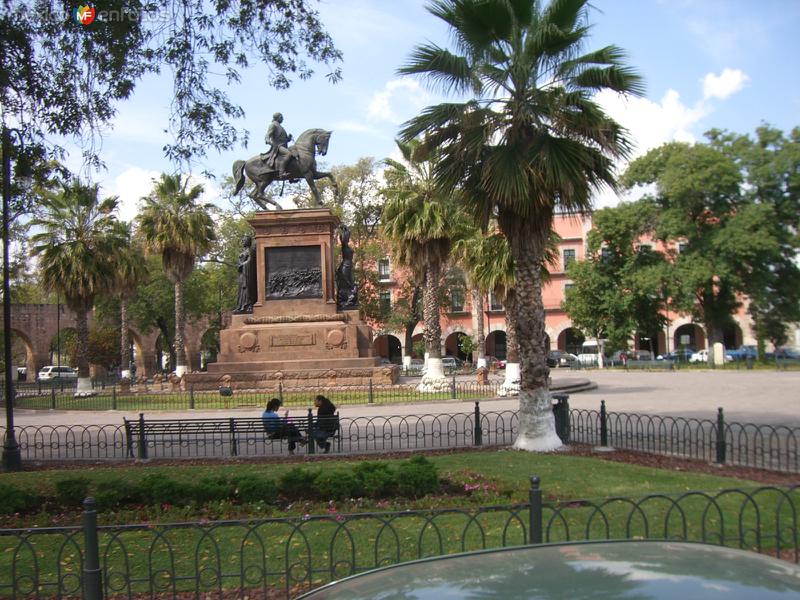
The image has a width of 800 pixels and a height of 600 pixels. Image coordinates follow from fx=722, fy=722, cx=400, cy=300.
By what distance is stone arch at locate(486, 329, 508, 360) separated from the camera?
68.2 meters

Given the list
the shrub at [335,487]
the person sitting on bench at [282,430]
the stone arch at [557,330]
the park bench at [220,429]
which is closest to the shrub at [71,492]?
the shrub at [335,487]

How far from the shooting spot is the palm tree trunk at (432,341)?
27.2 metres

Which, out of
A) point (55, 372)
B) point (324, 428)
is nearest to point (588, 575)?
point (324, 428)

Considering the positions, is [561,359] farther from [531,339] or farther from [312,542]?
[312,542]

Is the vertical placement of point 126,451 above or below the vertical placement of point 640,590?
below

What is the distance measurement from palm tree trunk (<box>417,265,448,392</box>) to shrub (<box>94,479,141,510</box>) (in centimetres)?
1843

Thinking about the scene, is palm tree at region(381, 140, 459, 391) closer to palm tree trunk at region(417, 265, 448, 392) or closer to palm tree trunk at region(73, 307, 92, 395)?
palm tree trunk at region(417, 265, 448, 392)

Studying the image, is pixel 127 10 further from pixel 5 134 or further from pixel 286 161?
pixel 286 161

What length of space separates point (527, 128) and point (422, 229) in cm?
1544

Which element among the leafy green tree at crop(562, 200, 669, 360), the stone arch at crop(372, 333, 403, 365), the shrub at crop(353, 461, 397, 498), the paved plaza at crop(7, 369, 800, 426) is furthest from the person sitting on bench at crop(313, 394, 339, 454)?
the stone arch at crop(372, 333, 403, 365)

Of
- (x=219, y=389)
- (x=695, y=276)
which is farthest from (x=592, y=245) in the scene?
(x=219, y=389)

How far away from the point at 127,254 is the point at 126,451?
24.7 m

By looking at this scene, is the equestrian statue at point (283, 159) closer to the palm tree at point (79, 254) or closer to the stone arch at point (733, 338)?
the palm tree at point (79, 254)

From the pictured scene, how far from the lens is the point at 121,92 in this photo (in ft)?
34.2
